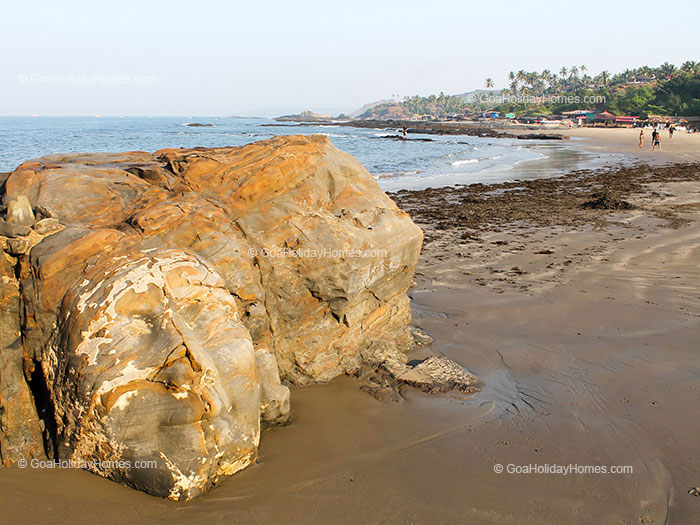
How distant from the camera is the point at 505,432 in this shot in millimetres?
4262

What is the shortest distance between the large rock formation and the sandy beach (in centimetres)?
27

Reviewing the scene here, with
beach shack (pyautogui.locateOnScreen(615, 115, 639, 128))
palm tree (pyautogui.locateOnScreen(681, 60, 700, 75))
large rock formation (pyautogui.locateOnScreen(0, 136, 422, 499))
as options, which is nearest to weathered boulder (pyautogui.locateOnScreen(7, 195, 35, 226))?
large rock formation (pyautogui.locateOnScreen(0, 136, 422, 499))

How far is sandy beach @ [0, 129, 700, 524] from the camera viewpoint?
3.35 metres

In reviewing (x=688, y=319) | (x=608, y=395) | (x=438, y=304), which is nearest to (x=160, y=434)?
(x=608, y=395)

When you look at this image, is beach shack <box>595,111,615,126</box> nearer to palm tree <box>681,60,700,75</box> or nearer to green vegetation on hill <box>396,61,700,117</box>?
green vegetation on hill <box>396,61,700,117</box>

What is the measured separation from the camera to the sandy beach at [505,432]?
335cm

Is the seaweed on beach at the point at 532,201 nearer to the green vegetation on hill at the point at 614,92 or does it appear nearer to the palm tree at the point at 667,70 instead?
the green vegetation on hill at the point at 614,92

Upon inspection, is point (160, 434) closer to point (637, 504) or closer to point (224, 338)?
point (224, 338)

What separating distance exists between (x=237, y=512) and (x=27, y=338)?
2.02 metres

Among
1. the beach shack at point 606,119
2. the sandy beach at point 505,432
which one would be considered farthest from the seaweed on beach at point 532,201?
the beach shack at point 606,119

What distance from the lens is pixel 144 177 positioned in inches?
197

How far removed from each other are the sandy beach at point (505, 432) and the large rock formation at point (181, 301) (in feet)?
0.90

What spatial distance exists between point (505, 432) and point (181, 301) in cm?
289

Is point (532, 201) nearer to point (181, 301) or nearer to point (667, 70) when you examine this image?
point (181, 301)
